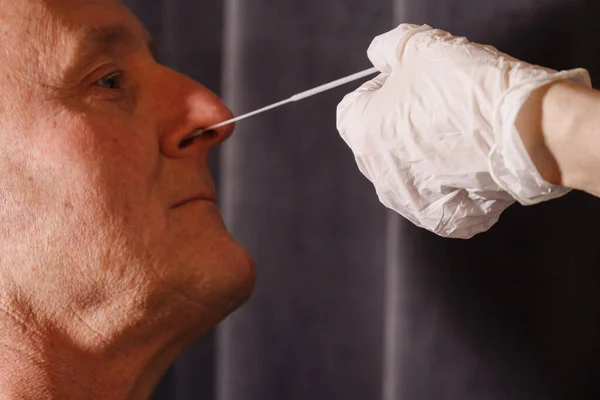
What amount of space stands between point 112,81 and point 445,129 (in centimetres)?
43

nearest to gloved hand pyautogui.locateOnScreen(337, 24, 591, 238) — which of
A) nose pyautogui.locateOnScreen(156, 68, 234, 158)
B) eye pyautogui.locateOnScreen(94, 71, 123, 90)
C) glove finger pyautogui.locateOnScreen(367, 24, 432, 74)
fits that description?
glove finger pyautogui.locateOnScreen(367, 24, 432, 74)

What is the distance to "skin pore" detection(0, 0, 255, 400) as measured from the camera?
78 centimetres

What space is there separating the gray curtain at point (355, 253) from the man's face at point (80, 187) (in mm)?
337

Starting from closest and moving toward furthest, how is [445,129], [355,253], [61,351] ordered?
1. [445,129]
2. [61,351]
3. [355,253]

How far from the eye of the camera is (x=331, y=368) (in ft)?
3.81

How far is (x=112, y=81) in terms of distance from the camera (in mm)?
862

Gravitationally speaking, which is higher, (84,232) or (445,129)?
(445,129)

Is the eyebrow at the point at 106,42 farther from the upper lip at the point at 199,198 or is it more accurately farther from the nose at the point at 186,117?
the upper lip at the point at 199,198

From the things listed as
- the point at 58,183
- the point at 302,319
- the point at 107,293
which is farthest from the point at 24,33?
the point at 302,319

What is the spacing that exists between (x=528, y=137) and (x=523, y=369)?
0.50 metres

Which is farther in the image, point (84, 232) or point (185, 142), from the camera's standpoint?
point (185, 142)

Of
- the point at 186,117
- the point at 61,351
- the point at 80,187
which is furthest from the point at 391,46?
the point at 61,351

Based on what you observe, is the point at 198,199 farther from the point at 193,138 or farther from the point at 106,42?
the point at 106,42

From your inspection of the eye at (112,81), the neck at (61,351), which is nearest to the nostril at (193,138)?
the eye at (112,81)
